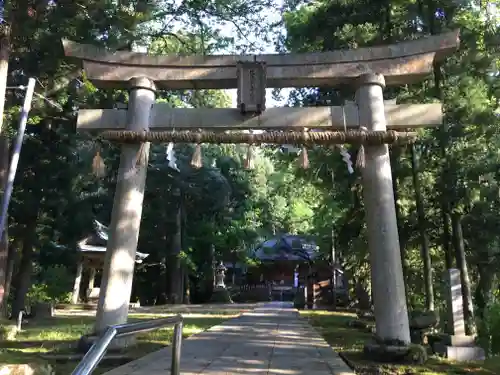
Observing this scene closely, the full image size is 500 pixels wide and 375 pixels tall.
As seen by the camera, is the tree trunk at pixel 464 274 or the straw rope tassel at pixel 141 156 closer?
the straw rope tassel at pixel 141 156

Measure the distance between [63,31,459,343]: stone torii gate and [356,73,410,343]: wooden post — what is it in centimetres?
2

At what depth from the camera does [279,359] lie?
19.7 feet

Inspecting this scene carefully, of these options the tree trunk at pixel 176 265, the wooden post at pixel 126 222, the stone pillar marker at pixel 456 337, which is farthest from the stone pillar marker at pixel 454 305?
the tree trunk at pixel 176 265

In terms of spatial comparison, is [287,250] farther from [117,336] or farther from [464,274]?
[117,336]

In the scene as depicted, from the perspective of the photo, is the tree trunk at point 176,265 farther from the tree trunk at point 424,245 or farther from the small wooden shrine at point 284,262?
the tree trunk at point 424,245

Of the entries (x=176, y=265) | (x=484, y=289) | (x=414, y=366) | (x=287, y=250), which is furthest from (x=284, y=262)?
(x=414, y=366)

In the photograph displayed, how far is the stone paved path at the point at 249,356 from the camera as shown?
17.0ft

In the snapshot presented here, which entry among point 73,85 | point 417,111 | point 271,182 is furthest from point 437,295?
point 271,182


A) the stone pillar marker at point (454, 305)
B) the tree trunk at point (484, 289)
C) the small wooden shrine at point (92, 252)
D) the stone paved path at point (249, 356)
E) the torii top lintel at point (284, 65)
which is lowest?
the stone paved path at point (249, 356)

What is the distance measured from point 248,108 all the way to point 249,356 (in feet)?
12.3

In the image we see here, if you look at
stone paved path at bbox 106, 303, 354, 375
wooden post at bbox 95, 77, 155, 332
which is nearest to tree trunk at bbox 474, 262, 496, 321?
stone paved path at bbox 106, 303, 354, 375

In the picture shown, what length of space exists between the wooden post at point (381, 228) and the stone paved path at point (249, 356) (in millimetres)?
977

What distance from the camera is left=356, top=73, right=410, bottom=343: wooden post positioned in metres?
6.57

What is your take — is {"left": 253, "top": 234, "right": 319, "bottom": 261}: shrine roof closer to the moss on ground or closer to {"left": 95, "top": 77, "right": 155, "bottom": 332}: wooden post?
the moss on ground
